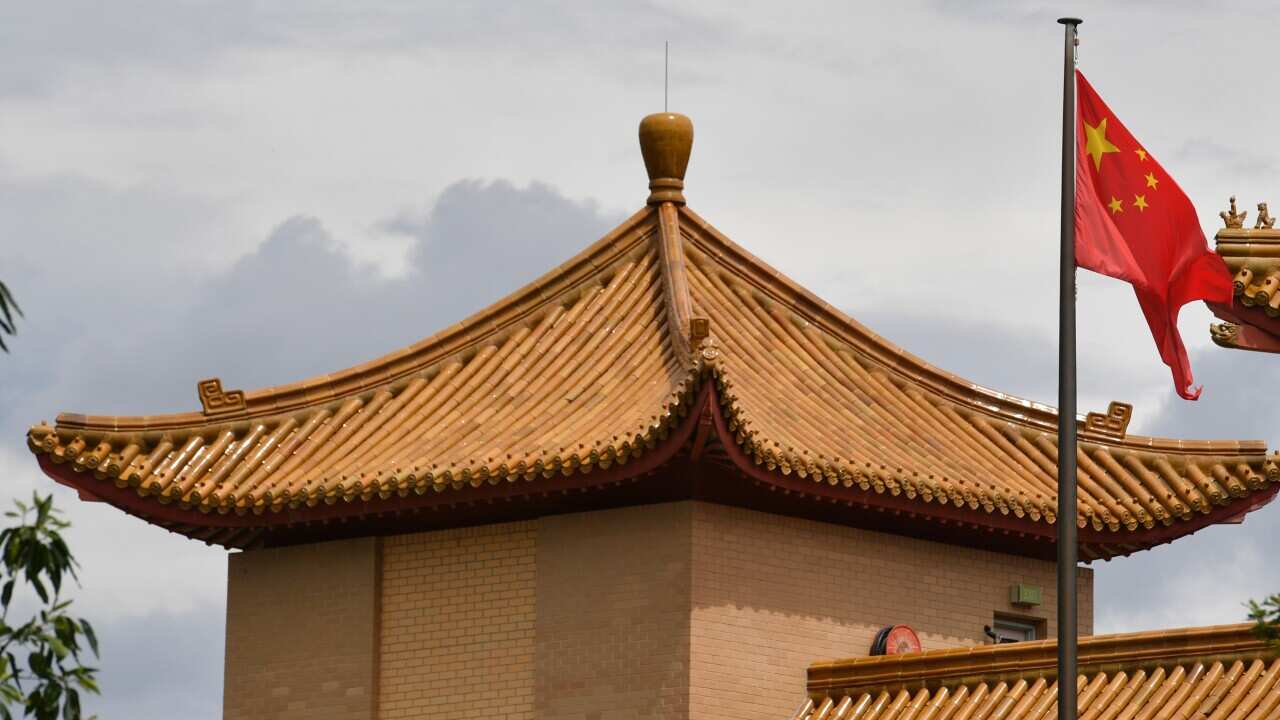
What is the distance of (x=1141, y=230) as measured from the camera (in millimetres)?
18766

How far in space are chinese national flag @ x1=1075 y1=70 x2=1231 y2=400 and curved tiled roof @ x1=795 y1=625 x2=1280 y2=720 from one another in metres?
2.15

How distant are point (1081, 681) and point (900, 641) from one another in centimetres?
209

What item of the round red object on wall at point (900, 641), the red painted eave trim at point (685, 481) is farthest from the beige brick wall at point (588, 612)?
the red painted eave trim at point (685, 481)

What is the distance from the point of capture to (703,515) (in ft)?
70.9

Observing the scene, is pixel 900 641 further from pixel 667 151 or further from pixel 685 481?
pixel 667 151

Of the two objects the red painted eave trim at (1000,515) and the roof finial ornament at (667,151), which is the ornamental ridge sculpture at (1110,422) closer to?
the red painted eave trim at (1000,515)

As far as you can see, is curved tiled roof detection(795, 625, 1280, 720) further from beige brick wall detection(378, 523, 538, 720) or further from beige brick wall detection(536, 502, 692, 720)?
beige brick wall detection(378, 523, 538, 720)

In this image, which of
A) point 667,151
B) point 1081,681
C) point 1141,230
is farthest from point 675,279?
point 1141,230

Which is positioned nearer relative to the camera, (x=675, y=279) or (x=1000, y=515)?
(x=1000, y=515)

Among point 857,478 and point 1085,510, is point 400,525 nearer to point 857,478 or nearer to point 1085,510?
point 857,478

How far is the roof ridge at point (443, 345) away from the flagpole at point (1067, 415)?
6.49 meters

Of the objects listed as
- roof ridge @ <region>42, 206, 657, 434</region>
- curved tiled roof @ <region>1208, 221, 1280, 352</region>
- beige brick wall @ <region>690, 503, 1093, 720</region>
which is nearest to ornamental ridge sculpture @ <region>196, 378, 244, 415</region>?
roof ridge @ <region>42, 206, 657, 434</region>

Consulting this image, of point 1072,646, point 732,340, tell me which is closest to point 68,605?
point 1072,646

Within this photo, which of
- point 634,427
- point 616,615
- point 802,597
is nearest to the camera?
point 634,427
